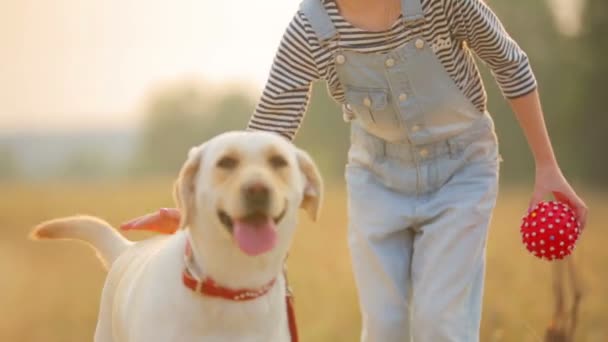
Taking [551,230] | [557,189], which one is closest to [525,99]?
[557,189]

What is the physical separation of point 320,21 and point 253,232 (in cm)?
100

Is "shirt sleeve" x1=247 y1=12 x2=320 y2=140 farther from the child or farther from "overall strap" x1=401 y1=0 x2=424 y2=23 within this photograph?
"overall strap" x1=401 y1=0 x2=424 y2=23

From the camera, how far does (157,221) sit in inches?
140

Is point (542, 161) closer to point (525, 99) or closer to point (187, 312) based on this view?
point (525, 99)

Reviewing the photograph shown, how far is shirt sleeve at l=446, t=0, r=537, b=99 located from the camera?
339cm

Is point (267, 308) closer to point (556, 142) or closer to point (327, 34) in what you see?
point (327, 34)

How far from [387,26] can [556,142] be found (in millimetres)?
15394

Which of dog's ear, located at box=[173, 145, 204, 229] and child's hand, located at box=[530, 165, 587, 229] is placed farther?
child's hand, located at box=[530, 165, 587, 229]

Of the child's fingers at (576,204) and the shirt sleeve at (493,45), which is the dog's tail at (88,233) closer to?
the shirt sleeve at (493,45)

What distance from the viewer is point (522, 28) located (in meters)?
19.0

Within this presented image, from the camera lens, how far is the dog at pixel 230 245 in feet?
9.00

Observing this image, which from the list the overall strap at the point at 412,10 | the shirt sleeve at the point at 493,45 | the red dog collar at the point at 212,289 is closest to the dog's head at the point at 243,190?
the red dog collar at the point at 212,289

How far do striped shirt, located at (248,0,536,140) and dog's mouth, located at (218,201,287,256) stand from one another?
0.79 meters

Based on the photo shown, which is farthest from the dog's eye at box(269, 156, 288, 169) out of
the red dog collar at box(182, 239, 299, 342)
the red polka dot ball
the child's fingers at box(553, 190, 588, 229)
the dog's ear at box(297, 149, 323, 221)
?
the child's fingers at box(553, 190, 588, 229)
